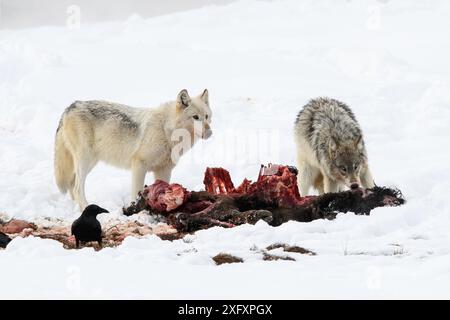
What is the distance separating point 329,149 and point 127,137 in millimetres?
3348

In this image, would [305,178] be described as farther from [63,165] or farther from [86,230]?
[86,230]

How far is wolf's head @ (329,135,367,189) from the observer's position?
402 inches

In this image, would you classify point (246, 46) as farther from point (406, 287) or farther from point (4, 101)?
point (406, 287)

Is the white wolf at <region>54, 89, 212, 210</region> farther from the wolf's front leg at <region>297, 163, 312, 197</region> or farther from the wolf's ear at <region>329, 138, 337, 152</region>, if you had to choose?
the wolf's ear at <region>329, 138, 337, 152</region>

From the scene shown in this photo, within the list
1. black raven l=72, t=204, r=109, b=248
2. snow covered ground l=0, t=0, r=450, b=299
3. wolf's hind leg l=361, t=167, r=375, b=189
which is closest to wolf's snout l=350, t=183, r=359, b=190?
wolf's hind leg l=361, t=167, r=375, b=189

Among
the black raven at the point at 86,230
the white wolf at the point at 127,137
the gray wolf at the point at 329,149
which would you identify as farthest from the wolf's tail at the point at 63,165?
the black raven at the point at 86,230

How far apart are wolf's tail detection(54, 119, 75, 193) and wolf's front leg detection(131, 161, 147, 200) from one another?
1272 millimetres

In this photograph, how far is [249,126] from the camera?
16453 millimetres

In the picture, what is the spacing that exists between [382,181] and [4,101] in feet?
39.8

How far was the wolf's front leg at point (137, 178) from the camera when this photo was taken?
1112 cm

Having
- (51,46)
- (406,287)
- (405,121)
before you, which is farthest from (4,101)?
A: (406,287)

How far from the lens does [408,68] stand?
2016cm

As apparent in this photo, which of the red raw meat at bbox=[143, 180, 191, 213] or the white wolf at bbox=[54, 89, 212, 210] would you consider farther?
the white wolf at bbox=[54, 89, 212, 210]

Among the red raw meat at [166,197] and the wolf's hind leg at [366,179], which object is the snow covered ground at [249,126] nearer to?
the wolf's hind leg at [366,179]
